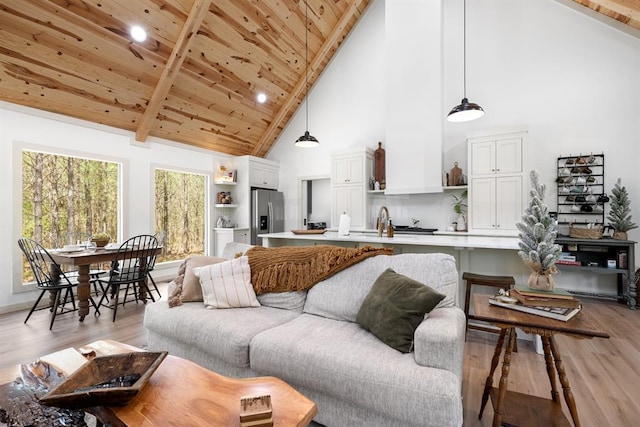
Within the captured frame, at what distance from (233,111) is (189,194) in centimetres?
181

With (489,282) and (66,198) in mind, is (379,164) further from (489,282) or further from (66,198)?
(66,198)

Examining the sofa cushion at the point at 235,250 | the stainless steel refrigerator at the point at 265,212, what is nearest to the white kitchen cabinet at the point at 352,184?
the stainless steel refrigerator at the point at 265,212

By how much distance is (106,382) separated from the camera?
4.13 feet

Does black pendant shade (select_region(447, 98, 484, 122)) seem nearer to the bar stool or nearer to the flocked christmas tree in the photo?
the bar stool

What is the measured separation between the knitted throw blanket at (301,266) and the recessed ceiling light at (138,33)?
11.0 ft

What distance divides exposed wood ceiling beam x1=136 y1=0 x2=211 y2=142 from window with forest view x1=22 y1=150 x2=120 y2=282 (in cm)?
79

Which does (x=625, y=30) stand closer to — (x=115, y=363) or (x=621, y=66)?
(x=621, y=66)

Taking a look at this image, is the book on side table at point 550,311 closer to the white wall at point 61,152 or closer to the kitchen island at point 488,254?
the kitchen island at point 488,254

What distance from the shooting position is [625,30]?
416 cm

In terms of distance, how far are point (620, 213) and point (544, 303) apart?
12.2 feet

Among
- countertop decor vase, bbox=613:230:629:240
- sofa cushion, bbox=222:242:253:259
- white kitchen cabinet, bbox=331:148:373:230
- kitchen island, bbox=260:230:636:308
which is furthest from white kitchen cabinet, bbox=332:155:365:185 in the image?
countertop decor vase, bbox=613:230:629:240

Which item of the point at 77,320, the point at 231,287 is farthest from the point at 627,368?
the point at 77,320

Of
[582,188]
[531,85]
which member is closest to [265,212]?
[531,85]

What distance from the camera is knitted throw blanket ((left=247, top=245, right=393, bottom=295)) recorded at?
2.23 m
